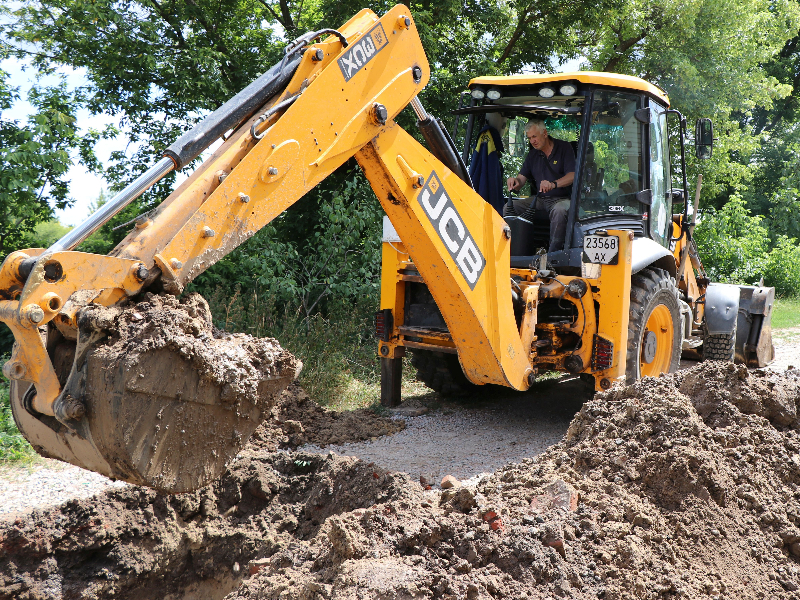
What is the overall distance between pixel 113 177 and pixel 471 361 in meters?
6.55

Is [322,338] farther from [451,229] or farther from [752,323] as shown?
[752,323]

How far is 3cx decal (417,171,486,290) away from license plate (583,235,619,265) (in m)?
1.16

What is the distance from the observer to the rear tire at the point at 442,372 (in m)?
6.89

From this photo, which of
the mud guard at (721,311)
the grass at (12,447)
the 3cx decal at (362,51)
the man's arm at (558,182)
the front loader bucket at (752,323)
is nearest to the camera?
the 3cx decal at (362,51)

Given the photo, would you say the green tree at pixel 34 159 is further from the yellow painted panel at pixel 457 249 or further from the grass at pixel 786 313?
the grass at pixel 786 313

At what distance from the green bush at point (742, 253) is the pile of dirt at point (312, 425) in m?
11.5

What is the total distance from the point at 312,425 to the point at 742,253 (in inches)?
495

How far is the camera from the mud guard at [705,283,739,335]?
7.67 m

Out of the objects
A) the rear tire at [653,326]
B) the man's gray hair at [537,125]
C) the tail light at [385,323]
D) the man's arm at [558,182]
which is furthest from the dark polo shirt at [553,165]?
the tail light at [385,323]

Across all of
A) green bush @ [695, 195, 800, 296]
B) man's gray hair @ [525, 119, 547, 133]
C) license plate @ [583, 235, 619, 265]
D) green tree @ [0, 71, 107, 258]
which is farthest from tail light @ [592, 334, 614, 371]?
green bush @ [695, 195, 800, 296]

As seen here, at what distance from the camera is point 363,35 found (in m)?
3.92

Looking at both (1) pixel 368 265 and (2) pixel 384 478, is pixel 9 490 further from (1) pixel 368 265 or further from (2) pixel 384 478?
(1) pixel 368 265

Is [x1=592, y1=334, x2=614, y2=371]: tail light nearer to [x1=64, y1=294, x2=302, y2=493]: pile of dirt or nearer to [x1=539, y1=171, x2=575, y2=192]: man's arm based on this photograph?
[x1=539, y1=171, x2=575, y2=192]: man's arm

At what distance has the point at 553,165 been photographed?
20.1ft
